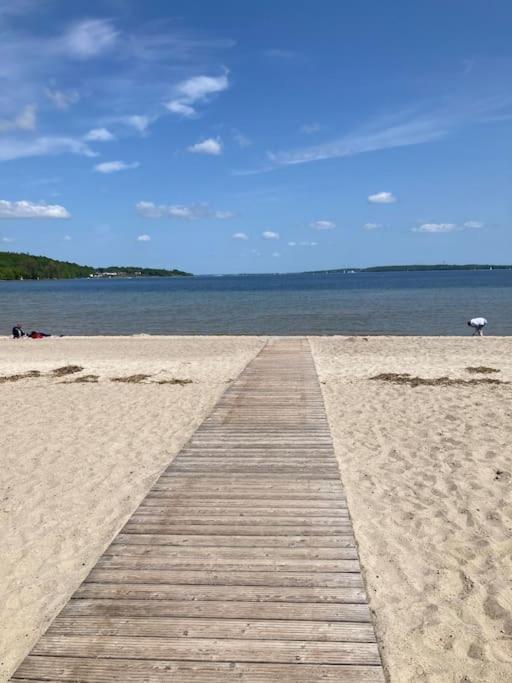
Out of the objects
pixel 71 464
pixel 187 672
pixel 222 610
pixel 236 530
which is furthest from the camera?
pixel 71 464

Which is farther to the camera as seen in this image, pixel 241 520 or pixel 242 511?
pixel 242 511

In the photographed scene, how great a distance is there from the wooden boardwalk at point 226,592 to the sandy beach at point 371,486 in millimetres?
308

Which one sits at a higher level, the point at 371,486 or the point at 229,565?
the point at 229,565

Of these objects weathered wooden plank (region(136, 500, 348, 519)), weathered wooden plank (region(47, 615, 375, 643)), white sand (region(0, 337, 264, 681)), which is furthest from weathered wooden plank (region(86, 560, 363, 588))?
weathered wooden plank (region(136, 500, 348, 519))

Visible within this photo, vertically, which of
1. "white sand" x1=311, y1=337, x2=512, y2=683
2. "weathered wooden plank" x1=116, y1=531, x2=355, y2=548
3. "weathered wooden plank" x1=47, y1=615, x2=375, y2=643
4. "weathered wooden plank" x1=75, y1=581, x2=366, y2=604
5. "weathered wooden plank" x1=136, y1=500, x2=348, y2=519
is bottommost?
"white sand" x1=311, y1=337, x2=512, y2=683

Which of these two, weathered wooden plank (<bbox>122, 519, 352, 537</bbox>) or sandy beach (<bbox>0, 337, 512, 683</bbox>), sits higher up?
weathered wooden plank (<bbox>122, 519, 352, 537</bbox>)

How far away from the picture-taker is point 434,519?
5266 millimetres

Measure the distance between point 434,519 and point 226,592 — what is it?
2.60 meters

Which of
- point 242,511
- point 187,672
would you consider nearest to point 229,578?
point 187,672

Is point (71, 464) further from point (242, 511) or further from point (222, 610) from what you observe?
point (222, 610)

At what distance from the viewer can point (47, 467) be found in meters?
7.12

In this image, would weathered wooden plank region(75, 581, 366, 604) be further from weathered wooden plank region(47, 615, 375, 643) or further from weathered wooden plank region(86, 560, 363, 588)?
weathered wooden plank region(47, 615, 375, 643)

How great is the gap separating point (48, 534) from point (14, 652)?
1.83 meters

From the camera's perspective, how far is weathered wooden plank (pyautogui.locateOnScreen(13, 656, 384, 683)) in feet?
9.75
